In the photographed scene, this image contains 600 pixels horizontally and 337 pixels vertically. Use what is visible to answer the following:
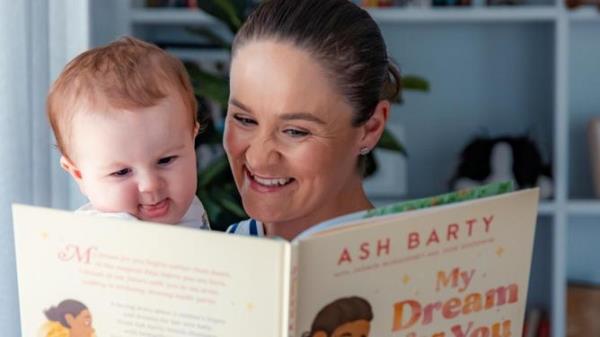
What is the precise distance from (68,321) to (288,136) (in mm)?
398

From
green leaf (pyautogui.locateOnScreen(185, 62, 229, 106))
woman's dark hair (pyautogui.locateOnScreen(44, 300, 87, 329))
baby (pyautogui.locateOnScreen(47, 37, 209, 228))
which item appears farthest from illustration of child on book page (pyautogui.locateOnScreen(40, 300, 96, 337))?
green leaf (pyautogui.locateOnScreen(185, 62, 229, 106))

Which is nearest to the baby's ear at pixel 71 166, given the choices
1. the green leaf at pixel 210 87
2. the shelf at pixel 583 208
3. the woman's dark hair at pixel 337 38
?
the woman's dark hair at pixel 337 38

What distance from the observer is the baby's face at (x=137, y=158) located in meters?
1.17

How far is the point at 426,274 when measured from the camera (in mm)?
1075

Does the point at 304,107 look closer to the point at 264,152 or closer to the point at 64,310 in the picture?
the point at 264,152

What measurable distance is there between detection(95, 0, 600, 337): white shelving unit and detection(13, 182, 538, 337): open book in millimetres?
1650

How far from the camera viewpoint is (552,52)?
9.24 feet

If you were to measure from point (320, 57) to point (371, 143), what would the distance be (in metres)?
0.15

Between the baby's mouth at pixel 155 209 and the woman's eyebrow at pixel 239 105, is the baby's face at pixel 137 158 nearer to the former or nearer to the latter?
the baby's mouth at pixel 155 209

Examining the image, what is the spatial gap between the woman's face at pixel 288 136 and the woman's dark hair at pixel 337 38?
0.04ft

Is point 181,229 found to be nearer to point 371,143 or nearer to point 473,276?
point 473,276

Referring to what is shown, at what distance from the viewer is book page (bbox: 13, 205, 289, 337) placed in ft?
3.18

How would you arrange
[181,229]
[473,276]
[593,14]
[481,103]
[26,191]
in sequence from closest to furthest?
1. [181,229]
2. [473,276]
3. [26,191]
4. [593,14]
5. [481,103]

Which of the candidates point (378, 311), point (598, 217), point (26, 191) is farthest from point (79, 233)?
point (598, 217)
